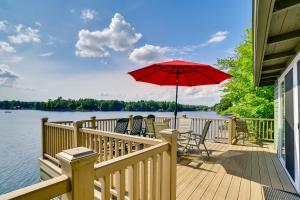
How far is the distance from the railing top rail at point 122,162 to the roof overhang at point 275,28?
1.70m

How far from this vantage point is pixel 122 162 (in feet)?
5.41

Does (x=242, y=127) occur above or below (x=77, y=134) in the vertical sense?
below

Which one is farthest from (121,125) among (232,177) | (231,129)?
(231,129)

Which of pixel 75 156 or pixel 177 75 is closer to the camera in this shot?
pixel 75 156

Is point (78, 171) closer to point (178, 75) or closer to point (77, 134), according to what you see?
point (77, 134)

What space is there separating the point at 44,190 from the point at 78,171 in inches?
8.3

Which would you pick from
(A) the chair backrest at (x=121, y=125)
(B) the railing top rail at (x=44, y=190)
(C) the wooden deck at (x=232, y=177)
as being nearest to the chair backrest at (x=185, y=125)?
(C) the wooden deck at (x=232, y=177)

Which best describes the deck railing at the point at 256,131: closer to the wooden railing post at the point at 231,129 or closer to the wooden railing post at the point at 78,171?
the wooden railing post at the point at 231,129

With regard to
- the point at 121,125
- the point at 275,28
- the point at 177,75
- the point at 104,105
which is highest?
the point at 275,28

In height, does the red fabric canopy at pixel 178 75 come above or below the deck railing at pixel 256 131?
above

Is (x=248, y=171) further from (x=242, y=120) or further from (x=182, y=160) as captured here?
(x=242, y=120)

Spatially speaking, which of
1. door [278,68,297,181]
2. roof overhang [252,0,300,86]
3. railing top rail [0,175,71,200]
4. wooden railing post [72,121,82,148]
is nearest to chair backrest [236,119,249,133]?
door [278,68,297,181]

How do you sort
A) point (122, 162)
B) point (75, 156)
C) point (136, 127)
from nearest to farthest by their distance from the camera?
point (75, 156) < point (122, 162) < point (136, 127)

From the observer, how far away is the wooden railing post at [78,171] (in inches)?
47.6
